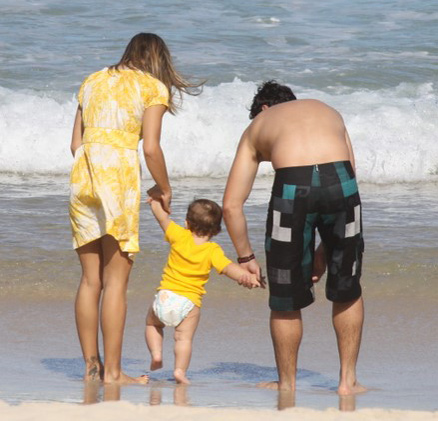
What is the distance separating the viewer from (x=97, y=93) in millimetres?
4590

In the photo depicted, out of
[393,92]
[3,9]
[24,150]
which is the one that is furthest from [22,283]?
[3,9]

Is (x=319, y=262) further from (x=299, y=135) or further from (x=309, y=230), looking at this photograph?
(x=299, y=135)

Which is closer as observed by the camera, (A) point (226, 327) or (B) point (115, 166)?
(B) point (115, 166)

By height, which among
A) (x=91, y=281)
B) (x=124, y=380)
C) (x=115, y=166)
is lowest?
(x=124, y=380)

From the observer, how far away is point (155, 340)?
485 cm

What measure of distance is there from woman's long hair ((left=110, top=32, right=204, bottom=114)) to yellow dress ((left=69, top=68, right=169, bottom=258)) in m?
0.08

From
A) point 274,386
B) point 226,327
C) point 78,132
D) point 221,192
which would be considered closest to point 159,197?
point 78,132

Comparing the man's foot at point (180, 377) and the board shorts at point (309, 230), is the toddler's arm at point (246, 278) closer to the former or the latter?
the board shorts at point (309, 230)

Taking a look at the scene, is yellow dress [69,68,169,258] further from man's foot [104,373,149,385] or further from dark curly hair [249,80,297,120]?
man's foot [104,373,149,385]

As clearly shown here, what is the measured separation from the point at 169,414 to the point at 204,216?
1.28 meters

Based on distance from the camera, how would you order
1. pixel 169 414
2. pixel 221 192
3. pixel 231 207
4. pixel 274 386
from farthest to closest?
pixel 221 192 < pixel 274 386 < pixel 231 207 < pixel 169 414

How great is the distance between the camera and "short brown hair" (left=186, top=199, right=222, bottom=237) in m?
4.77

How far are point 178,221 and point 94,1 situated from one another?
459 inches

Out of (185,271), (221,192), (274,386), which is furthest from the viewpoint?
(221,192)
